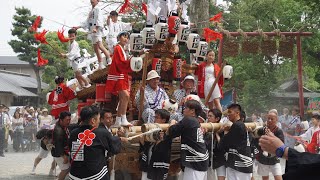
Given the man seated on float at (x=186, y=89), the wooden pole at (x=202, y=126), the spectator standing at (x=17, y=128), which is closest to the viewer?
the wooden pole at (x=202, y=126)

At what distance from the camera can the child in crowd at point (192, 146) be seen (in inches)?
304

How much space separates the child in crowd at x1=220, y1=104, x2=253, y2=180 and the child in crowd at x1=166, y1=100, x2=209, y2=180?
2.13ft

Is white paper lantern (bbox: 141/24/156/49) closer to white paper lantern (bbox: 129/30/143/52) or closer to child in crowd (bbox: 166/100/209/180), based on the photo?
white paper lantern (bbox: 129/30/143/52)

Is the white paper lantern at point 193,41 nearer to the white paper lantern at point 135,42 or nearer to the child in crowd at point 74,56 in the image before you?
the white paper lantern at point 135,42

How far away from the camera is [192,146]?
306 inches

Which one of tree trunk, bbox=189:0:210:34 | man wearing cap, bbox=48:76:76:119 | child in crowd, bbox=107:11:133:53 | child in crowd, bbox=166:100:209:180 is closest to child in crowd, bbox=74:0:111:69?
child in crowd, bbox=107:11:133:53

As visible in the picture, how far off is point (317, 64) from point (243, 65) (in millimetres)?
5024

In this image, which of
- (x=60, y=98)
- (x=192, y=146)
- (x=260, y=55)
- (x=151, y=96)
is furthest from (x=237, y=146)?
(x=260, y=55)

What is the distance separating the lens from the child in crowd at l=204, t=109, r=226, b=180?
346 inches

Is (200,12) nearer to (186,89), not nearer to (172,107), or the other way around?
(186,89)

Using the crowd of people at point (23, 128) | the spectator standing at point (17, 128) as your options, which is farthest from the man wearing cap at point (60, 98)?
the spectator standing at point (17, 128)

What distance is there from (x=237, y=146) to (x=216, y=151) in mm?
589

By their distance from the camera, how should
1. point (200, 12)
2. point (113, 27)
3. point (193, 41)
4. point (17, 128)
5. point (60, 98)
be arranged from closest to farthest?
point (193, 41)
point (60, 98)
point (113, 27)
point (200, 12)
point (17, 128)

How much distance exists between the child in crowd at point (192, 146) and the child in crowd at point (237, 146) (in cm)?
65
